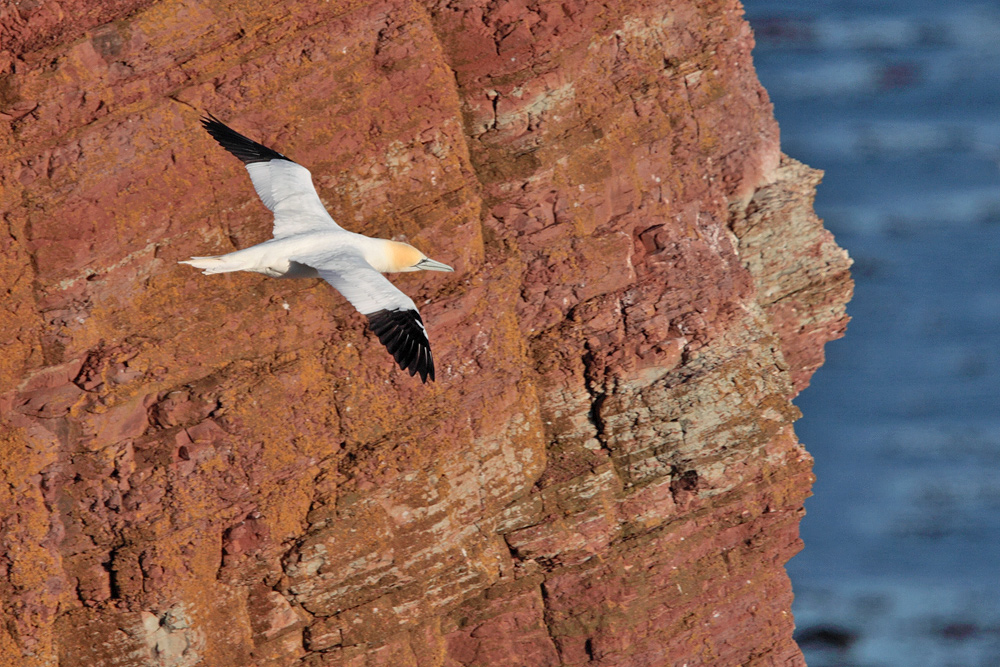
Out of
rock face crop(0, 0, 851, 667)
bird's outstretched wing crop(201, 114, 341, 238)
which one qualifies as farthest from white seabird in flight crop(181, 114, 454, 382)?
rock face crop(0, 0, 851, 667)

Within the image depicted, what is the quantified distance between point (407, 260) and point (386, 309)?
125 cm

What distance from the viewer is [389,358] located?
47.6ft

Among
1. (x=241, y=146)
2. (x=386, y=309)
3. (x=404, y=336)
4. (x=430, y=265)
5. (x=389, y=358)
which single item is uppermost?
(x=241, y=146)

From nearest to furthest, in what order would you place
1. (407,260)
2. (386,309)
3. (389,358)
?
(386,309) → (407,260) → (389,358)

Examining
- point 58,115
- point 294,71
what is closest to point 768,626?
point 294,71

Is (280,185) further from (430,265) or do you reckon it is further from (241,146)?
(430,265)

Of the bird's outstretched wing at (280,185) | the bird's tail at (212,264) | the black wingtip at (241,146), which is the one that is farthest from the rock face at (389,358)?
the bird's tail at (212,264)

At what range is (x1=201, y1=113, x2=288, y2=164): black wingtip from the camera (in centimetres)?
1379

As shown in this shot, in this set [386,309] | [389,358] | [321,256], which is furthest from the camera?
[389,358]

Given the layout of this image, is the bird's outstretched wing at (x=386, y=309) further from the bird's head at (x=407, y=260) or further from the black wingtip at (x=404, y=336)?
the bird's head at (x=407, y=260)

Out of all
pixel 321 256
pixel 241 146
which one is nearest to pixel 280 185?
pixel 241 146

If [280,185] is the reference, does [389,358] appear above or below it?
below

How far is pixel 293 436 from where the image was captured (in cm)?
1438

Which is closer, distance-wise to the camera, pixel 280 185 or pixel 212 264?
pixel 212 264
